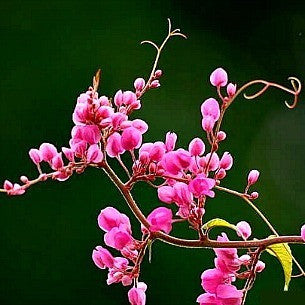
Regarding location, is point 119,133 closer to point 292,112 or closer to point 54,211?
point 54,211

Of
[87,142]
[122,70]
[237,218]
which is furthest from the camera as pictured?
[122,70]

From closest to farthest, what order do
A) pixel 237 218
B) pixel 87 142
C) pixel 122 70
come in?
1. pixel 87 142
2. pixel 237 218
3. pixel 122 70

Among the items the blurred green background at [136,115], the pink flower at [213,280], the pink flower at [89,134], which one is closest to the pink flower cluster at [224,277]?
the pink flower at [213,280]

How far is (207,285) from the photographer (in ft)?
1.80

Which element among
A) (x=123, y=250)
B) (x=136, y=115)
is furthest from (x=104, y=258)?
(x=136, y=115)

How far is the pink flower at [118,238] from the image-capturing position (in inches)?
21.2

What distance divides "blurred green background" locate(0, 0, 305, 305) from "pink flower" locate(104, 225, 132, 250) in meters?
1.03

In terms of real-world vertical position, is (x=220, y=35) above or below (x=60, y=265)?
above

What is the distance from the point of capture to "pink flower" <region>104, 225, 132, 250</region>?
1.77 ft

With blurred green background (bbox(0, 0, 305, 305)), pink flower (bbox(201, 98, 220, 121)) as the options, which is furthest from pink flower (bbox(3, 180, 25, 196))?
blurred green background (bbox(0, 0, 305, 305))

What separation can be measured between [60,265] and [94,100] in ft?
4.00

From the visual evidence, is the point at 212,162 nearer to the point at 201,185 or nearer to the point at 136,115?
the point at 201,185

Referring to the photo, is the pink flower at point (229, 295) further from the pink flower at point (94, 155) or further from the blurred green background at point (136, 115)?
the blurred green background at point (136, 115)

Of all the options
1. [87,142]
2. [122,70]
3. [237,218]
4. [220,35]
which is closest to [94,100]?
[87,142]
